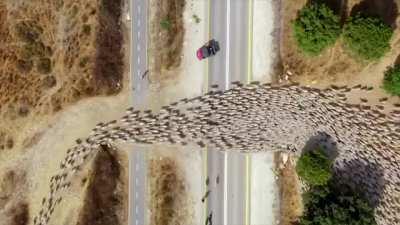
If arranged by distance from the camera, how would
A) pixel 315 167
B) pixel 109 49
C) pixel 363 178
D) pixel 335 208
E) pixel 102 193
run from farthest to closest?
1. pixel 102 193
2. pixel 109 49
3. pixel 363 178
4. pixel 335 208
5. pixel 315 167

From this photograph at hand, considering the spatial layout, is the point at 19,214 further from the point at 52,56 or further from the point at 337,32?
the point at 337,32

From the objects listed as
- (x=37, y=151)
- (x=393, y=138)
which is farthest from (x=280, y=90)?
(x=37, y=151)

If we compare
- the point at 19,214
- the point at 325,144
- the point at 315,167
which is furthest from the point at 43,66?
the point at 325,144

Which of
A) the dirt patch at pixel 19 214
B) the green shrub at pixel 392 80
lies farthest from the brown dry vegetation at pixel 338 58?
the dirt patch at pixel 19 214

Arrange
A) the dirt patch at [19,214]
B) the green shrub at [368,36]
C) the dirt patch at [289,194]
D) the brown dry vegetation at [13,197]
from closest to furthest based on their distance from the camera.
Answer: the green shrub at [368,36]
the brown dry vegetation at [13,197]
the dirt patch at [19,214]
the dirt patch at [289,194]

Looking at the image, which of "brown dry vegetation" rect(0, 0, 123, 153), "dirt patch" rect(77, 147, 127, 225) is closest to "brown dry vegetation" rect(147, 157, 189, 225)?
"dirt patch" rect(77, 147, 127, 225)

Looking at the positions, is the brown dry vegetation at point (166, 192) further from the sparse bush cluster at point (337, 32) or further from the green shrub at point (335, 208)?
the sparse bush cluster at point (337, 32)

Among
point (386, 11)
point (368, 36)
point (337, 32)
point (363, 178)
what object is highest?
point (386, 11)
